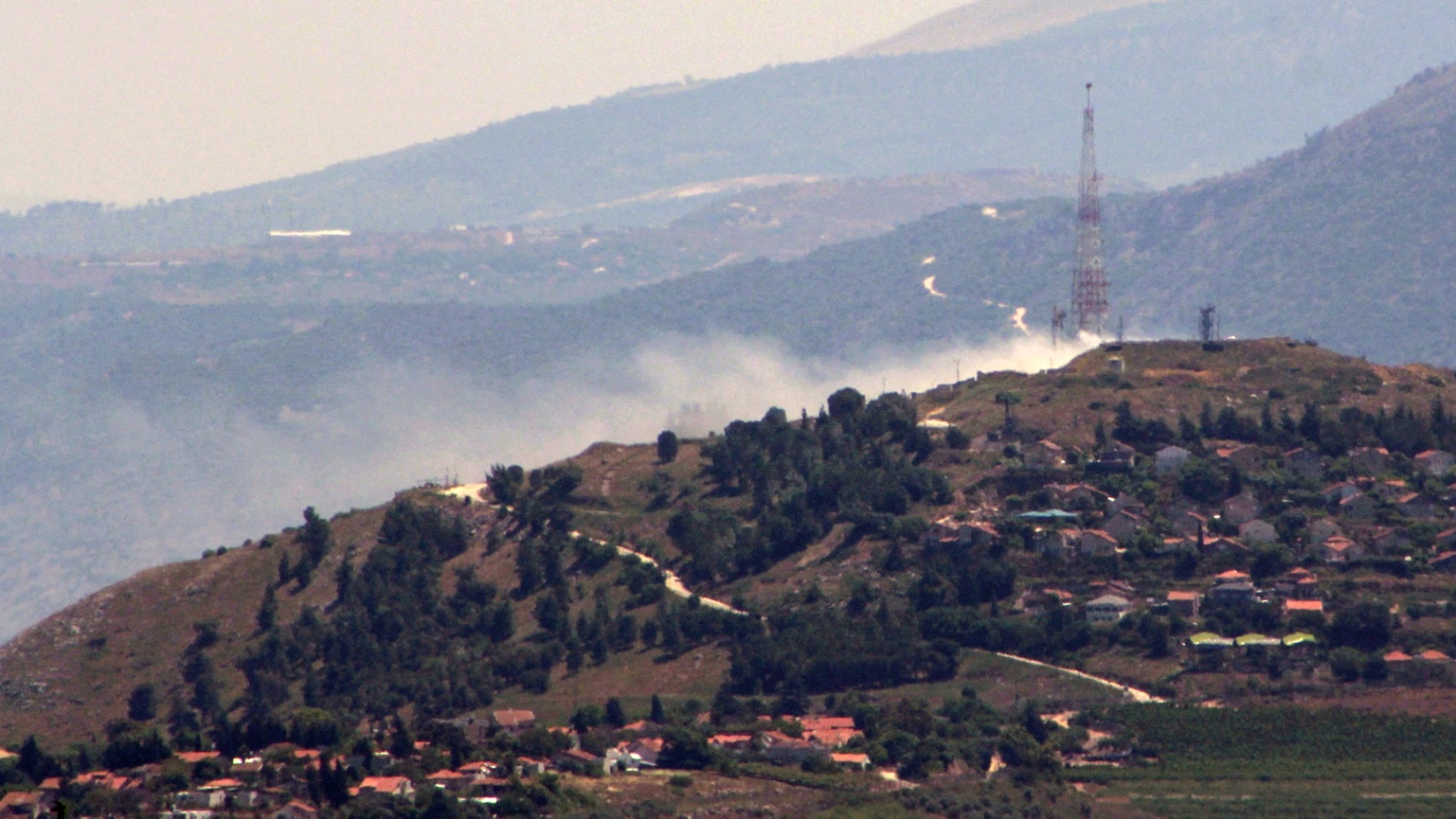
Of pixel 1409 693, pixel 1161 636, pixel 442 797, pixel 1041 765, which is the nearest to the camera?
pixel 442 797

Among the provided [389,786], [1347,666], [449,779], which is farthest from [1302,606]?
[389,786]

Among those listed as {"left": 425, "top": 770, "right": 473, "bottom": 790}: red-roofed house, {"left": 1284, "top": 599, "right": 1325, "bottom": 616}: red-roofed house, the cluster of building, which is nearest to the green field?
{"left": 425, "top": 770, "right": 473, "bottom": 790}: red-roofed house

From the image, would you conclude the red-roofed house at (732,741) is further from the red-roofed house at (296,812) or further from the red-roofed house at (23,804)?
the red-roofed house at (23,804)

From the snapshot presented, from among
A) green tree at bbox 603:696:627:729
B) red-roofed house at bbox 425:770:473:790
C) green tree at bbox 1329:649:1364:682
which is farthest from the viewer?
green tree at bbox 603:696:627:729

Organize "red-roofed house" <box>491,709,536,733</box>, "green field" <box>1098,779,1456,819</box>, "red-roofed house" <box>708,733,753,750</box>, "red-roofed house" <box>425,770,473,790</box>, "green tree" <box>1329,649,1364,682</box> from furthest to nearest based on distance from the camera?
"red-roofed house" <box>491,709,536,733</box>, "green tree" <box>1329,649,1364,682</box>, "red-roofed house" <box>708,733,753,750</box>, "red-roofed house" <box>425,770,473,790</box>, "green field" <box>1098,779,1456,819</box>

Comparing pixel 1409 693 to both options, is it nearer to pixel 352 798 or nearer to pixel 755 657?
pixel 755 657

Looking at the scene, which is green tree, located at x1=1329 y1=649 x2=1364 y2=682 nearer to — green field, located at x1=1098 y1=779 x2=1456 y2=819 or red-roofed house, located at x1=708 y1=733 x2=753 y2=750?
green field, located at x1=1098 y1=779 x2=1456 y2=819

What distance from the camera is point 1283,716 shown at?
16962 cm

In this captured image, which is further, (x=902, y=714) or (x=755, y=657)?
(x=755, y=657)

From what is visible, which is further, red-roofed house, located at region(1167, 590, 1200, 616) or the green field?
red-roofed house, located at region(1167, 590, 1200, 616)

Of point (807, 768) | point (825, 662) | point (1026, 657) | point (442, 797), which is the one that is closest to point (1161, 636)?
point (1026, 657)

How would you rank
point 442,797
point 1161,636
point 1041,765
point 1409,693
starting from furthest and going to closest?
→ point 1161,636 → point 1409,693 → point 1041,765 → point 442,797

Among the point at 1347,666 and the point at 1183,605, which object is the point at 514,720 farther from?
the point at 1347,666

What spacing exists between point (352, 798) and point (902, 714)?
36718 mm
